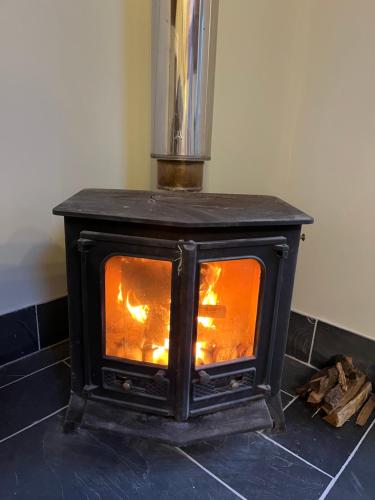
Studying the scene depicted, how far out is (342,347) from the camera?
136 centimetres

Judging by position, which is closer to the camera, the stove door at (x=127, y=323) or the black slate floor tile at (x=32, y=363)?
the stove door at (x=127, y=323)

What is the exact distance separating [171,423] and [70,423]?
0.98 ft

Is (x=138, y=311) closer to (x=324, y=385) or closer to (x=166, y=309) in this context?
(x=166, y=309)

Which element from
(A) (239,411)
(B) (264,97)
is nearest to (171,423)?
(A) (239,411)

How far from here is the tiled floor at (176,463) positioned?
0.90 metres

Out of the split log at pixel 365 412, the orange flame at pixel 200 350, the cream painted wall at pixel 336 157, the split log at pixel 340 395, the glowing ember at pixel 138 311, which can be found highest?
the cream painted wall at pixel 336 157

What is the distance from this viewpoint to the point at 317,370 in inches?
55.8

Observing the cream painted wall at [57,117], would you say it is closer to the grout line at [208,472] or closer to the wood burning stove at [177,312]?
the wood burning stove at [177,312]

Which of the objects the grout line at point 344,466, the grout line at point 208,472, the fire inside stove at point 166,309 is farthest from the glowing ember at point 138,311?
the grout line at point 344,466

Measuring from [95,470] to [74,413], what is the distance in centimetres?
17

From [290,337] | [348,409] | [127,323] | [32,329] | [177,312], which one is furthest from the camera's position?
[290,337]

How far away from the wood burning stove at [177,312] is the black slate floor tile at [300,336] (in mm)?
429

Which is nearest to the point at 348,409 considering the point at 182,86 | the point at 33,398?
the point at 33,398

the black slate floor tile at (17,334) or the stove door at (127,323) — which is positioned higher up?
the stove door at (127,323)
